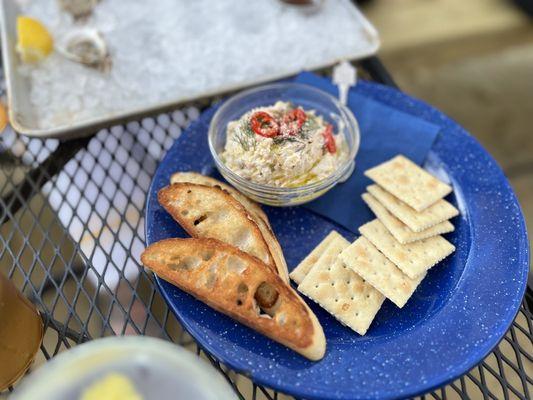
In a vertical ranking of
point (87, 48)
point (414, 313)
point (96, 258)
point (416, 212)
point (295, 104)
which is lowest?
point (96, 258)

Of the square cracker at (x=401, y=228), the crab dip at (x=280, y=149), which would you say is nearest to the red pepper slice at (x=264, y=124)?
the crab dip at (x=280, y=149)

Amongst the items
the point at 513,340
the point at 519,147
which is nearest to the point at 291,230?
the point at 513,340

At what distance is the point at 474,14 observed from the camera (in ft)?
11.3

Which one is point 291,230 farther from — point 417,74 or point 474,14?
point 474,14

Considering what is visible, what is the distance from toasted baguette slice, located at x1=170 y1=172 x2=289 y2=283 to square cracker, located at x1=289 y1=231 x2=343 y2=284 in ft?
0.09

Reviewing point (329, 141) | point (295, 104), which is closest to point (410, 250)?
point (329, 141)

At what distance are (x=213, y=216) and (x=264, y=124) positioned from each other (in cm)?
30

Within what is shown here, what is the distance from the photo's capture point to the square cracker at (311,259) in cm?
133

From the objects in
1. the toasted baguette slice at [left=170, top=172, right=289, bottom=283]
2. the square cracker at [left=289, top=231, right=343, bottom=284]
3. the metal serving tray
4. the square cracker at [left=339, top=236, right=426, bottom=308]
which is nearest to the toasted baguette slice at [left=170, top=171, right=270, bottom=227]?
the toasted baguette slice at [left=170, top=172, right=289, bottom=283]

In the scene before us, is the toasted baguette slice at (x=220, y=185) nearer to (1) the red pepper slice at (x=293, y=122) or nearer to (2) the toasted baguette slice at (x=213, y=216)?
(2) the toasted baguette slice at (x=213, y=216)

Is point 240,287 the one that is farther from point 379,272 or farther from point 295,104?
point 295,104

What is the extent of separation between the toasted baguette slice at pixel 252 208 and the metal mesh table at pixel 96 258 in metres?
0.22

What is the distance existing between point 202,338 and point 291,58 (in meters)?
1.23

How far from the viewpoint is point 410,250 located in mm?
1347
